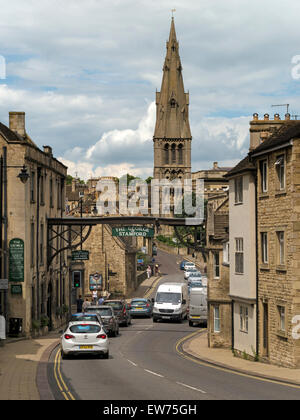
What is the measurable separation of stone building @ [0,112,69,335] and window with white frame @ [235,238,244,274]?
11296 millimetres

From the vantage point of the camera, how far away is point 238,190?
3244cm

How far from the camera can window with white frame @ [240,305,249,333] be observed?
1239 inches

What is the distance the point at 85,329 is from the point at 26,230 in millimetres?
12325

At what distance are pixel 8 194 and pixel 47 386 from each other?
1970 cm

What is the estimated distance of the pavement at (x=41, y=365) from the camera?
1944cm

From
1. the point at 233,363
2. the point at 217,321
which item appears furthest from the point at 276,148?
the point at 217,321

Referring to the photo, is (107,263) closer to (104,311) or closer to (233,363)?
(104,311)

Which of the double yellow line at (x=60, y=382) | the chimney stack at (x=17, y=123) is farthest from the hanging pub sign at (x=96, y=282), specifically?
the double yellow line at (x=60, y=382)

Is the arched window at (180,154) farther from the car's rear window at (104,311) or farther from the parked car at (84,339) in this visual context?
the parked car at (84,339)

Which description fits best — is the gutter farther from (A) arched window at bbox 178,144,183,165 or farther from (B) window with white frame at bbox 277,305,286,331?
(A) arched window at bbox 178,144,183,165

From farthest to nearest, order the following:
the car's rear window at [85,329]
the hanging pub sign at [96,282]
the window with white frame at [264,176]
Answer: the hanging pub sign at [96,282], the window with white frame at [264,176], the car's rear window at [85,329]

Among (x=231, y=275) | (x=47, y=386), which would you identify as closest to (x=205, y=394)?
(x=47, y=386)

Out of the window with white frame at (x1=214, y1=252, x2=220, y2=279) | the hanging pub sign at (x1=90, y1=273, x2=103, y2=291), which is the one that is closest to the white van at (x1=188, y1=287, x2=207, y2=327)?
the window with white frame at (x1=214, y1=252, x2=220, y2=279)

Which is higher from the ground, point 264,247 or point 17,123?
point 17,123
